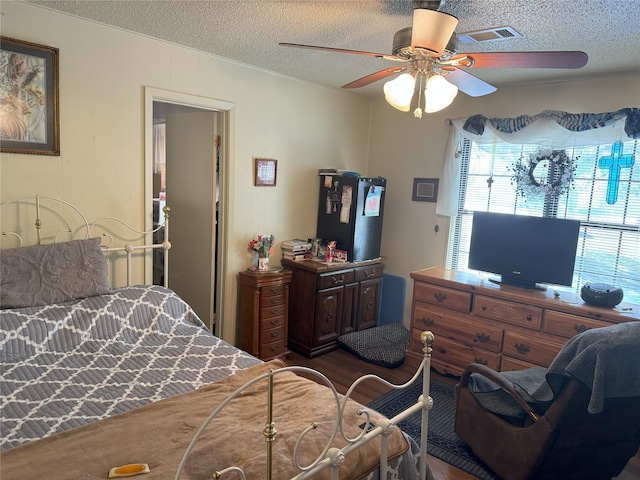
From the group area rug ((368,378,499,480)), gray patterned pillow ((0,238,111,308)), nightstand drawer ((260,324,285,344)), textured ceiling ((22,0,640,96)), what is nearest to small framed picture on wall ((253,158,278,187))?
textured ceiling ((22,0,640,96))

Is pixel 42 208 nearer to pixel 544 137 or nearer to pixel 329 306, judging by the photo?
pixel 329 306

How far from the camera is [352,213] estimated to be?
13.3ft

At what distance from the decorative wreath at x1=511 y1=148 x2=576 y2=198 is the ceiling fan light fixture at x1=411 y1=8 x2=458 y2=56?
2283 mm

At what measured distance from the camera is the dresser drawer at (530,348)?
306cm

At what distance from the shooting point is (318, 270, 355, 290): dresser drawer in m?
3.81

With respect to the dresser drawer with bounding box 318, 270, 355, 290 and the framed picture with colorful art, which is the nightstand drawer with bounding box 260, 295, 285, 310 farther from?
the framed picture with colorful art

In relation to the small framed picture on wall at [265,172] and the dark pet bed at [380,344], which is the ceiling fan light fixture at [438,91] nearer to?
the small framed picture on wall at [265,172]

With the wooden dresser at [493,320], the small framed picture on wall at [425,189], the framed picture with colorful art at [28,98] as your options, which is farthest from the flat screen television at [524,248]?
the framed picture with colorful art at [28,98]

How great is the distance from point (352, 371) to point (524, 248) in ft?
5.41

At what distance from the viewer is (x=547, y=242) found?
10.8 ft

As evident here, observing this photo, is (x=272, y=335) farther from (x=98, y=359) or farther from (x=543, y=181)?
(x=543, y=181)

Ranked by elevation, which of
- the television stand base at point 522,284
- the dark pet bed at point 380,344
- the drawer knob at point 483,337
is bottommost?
the dark pet bed at point 380,344

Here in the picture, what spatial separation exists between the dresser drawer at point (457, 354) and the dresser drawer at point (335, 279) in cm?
74

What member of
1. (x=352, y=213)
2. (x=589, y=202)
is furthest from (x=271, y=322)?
(x=589, y=202)
